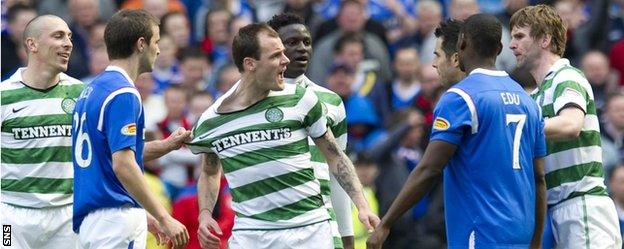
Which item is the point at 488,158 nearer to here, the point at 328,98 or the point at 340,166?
the point at 340,166

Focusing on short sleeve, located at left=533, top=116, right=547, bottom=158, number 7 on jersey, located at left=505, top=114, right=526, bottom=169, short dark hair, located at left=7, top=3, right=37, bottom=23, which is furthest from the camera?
short dark hair, located at left=7, top=3, right=37, bottom=23

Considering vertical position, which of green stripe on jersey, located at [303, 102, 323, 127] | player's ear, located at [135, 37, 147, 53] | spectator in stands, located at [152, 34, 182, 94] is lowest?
spectator in stands, located at [152, 34, 182, 94]

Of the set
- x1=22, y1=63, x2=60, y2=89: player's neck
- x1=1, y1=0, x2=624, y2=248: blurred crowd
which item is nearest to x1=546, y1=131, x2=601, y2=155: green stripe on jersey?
x1=22, y1=63, x2=60, y2=89: player's neck

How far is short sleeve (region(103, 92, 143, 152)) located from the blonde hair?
8.96 ft

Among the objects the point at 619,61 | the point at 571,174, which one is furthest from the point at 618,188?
the point at 571,174

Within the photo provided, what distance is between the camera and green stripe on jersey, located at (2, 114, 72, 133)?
11961 millimetres

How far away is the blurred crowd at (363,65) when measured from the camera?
1673 centimetres

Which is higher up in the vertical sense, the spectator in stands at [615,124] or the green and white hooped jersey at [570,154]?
the green and white hooped jersey at [570,154]

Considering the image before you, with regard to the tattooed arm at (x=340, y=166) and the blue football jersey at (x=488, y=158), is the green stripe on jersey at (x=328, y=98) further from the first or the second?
the blue football jersey at (x=488, y=158)

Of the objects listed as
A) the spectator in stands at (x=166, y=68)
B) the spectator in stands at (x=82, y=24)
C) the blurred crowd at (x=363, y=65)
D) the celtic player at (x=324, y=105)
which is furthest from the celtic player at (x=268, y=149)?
the spectator in stands at (x=82, y=24)

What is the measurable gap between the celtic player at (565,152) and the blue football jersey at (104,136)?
8.91ft

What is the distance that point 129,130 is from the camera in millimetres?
10758

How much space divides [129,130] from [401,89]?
8548 millimetres

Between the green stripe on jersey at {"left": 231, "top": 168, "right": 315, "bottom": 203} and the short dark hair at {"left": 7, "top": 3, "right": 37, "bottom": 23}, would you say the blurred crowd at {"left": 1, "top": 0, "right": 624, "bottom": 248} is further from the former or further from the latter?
the green stripe on jersey at {"left": 231, "top": 168, "right": 315, "bottom": 203}
